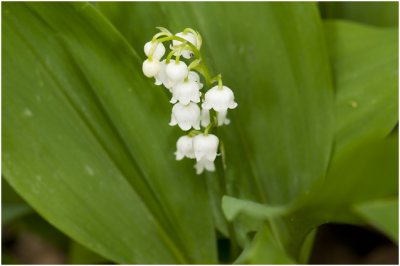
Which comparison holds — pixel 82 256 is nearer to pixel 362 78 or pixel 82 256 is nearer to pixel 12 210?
pixel 12 210

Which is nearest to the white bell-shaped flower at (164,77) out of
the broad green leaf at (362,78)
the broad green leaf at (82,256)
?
the broad green leaf at (362,78)

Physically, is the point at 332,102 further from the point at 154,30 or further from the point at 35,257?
the point at 35,257

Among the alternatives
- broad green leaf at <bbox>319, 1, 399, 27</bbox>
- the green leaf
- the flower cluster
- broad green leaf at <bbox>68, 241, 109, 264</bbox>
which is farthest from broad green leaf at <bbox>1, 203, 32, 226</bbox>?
broad green leaf at <bbox>319, 1, 399, 27</bbox>

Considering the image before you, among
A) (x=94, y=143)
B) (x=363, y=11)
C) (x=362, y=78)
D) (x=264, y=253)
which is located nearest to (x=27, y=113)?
(x=94, y=143)

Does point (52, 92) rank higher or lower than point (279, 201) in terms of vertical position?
higher

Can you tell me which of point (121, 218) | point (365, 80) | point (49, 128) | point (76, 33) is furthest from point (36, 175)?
point (365, 80)

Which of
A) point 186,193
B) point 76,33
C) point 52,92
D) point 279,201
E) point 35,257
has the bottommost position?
point 35,257

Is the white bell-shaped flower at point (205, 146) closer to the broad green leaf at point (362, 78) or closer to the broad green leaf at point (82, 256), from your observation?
the broad green leaf at point (362, 78)
